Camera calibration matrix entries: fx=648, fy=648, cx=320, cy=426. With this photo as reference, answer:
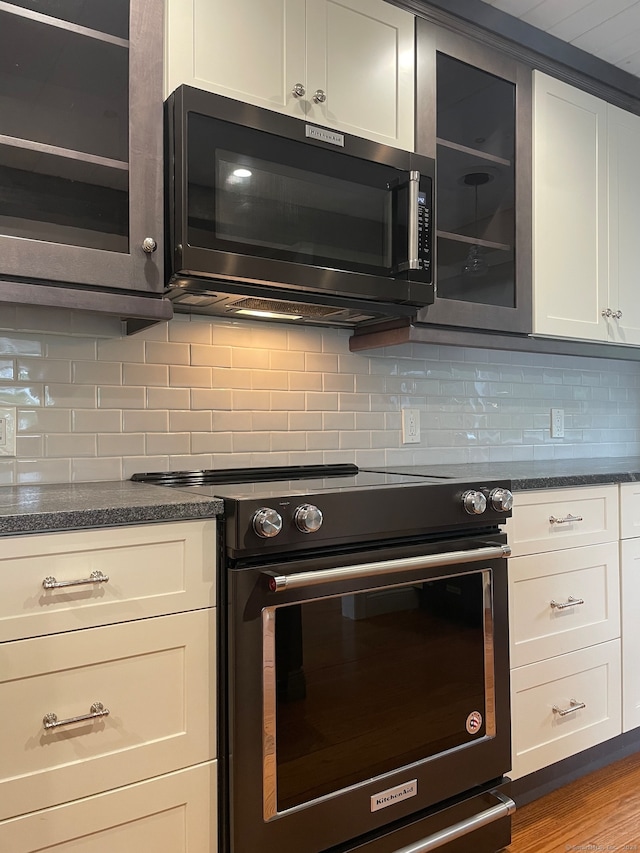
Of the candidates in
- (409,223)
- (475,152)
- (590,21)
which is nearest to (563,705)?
(409,223)

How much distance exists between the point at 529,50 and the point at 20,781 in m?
2.47

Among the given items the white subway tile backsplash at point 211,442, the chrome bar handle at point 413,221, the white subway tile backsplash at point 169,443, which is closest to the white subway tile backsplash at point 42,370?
the white subway tile backsplash at point 169,443

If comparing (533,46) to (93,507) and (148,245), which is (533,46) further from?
(93,507)

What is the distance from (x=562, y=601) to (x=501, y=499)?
482mm

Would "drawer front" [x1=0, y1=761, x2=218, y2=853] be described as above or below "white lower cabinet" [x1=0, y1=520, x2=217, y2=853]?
below

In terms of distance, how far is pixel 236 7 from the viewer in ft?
5.19

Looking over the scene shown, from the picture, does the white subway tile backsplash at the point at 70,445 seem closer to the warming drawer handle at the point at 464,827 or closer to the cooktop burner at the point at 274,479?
the cooktop burner at the point at 274,479

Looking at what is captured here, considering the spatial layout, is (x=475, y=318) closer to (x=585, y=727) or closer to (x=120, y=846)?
(x=585, y=727)

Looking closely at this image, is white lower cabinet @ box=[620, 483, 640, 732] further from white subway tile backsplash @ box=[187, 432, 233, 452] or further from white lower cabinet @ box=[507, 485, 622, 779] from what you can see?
white subway tile backsplash @ box=[187, 432, 233, 452]

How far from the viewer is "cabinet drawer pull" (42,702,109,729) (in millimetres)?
1148

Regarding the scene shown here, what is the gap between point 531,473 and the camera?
201cm

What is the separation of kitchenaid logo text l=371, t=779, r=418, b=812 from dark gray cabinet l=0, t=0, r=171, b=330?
1.23 meters

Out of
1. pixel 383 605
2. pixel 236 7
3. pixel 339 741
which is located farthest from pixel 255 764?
pixel 236 7

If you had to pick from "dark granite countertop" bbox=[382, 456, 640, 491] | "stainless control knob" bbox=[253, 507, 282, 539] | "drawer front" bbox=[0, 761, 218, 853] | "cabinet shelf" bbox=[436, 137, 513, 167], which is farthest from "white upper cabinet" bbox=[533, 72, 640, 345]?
"drawer front" bbox=[0, 761, 218, 853]
